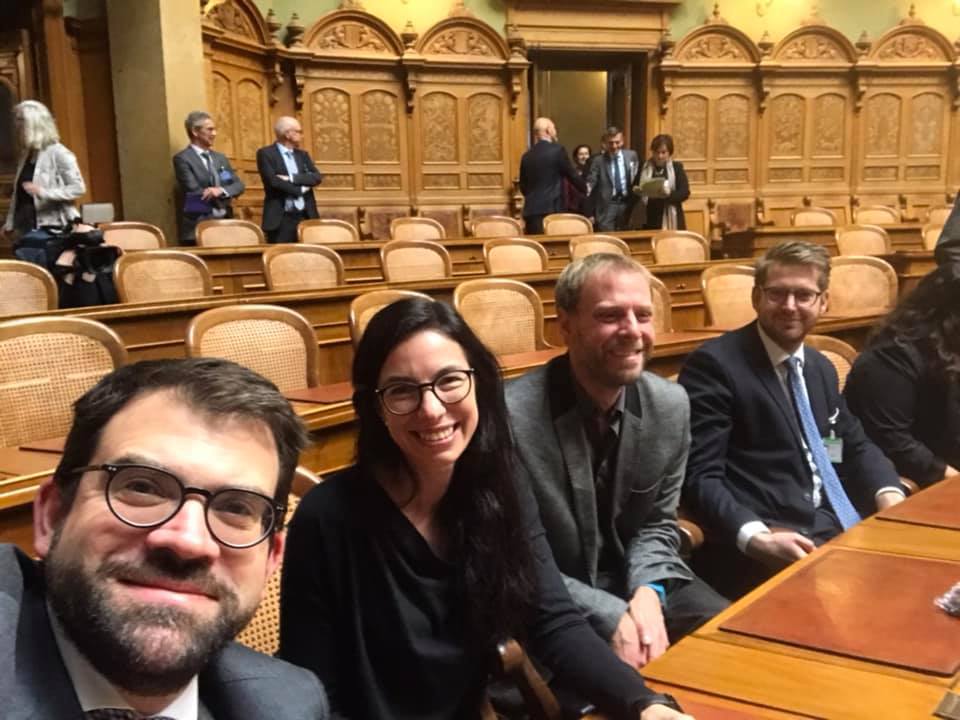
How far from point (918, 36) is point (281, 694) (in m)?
11.5

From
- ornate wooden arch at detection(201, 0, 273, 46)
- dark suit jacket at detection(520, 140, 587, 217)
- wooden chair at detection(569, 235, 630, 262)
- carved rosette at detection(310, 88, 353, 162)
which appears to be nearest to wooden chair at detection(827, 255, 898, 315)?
wooden chair at detection(569, 235, 630, 262)

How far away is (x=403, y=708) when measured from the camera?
1.46 m

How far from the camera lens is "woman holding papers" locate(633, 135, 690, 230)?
8023 millimetres

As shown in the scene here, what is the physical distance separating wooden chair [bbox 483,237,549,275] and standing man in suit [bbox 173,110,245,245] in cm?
215

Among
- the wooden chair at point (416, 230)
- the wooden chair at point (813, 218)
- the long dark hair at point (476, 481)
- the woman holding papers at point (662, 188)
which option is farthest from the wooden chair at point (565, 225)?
the long dark hair at point (476, 481)

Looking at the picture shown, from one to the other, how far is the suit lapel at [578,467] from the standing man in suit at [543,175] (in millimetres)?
6201

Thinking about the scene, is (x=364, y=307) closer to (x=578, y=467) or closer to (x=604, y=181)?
(x=578, y=467)

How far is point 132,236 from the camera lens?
5379 millimetres

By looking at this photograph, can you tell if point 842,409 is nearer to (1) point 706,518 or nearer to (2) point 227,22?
(1) point 706,518

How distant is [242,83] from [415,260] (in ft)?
13.1

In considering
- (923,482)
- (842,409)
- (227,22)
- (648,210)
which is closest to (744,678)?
(842,409)

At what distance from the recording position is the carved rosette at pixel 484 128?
376 inches

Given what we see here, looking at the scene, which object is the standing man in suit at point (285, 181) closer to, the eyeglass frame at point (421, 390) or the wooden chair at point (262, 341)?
the wooden chair at point (262, 341)

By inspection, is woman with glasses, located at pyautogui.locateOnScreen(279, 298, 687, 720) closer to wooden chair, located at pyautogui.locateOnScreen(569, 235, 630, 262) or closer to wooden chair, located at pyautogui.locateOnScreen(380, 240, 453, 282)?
wooden chair, located at pyautogui.locateOnScreen(380, 240, 453, 282)
